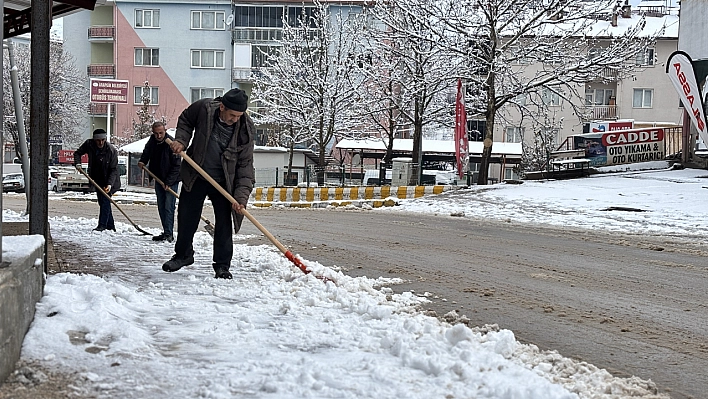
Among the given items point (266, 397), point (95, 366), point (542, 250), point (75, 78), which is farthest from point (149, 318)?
point (75, 78)

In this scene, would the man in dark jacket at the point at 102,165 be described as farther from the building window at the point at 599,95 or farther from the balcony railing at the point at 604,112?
the building window at the point at 599,95

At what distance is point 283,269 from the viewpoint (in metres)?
7.56

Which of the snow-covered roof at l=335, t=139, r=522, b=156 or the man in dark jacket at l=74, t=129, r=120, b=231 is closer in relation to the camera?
the man in dark jacket at l=74, t=129, r=120, b=231

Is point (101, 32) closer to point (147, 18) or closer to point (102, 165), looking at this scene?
point (147, 18)

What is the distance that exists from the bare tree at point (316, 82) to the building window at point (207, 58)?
48.9 feet

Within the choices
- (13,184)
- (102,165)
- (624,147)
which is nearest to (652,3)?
(624,147)

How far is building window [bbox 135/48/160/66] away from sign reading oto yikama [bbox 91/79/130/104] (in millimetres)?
11911

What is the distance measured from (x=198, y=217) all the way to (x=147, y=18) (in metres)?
51.6

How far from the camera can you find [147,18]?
55906mm

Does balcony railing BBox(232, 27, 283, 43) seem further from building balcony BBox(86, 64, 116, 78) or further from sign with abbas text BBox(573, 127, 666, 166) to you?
sign with abbas text BBox(573, 127, 666, 166)

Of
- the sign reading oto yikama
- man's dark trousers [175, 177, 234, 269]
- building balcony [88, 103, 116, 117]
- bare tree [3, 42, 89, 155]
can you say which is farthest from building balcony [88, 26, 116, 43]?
man's dark trousers [175, 177, 234, 269]

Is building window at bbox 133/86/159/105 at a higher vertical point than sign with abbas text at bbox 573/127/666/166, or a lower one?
higher

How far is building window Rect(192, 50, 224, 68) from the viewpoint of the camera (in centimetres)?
5566

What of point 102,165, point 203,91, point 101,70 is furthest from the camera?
point 101,70
